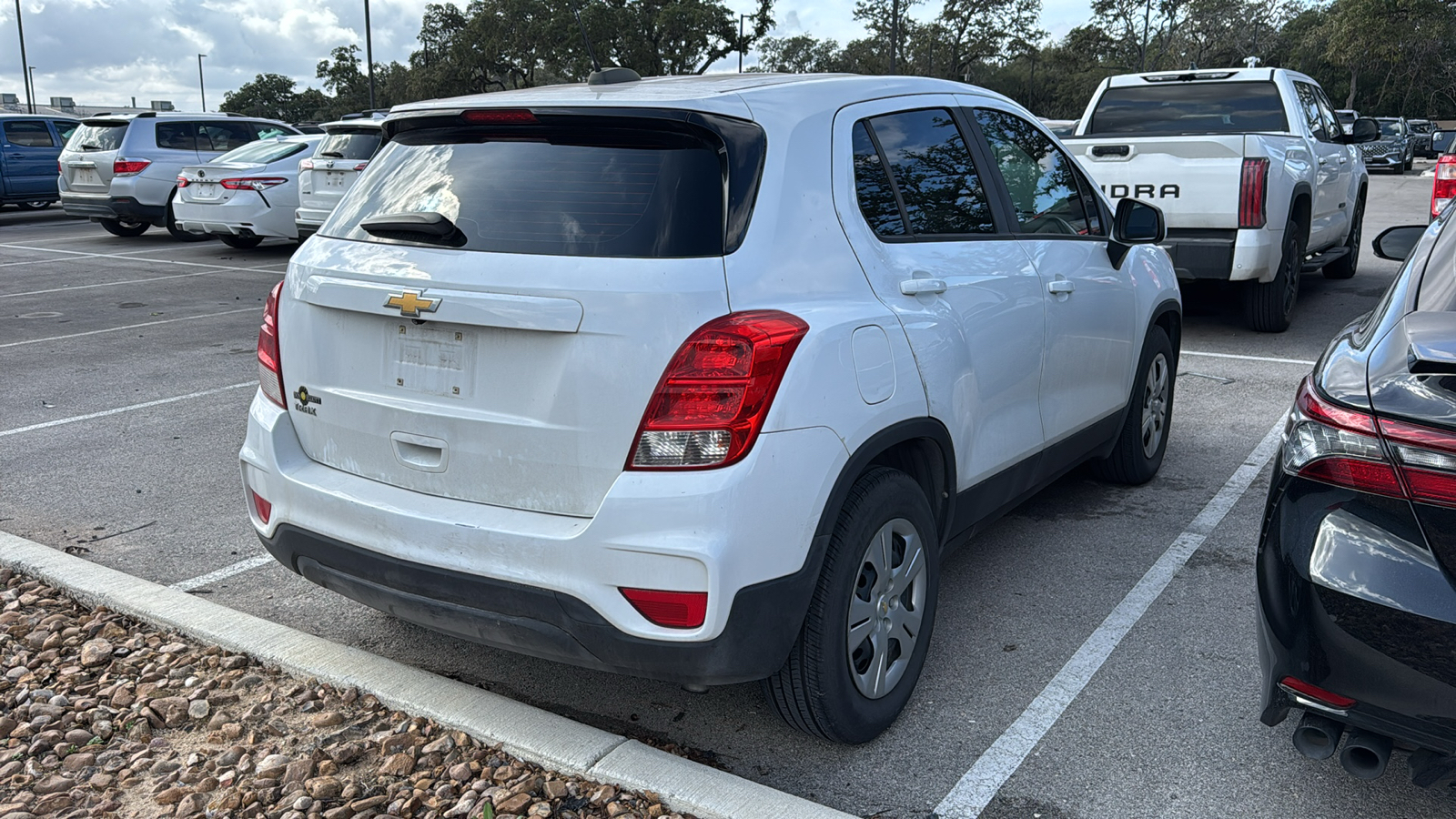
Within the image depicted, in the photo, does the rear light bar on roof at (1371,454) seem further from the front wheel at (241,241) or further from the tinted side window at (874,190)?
the front wheel at (241,241)

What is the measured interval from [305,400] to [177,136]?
56.9ft

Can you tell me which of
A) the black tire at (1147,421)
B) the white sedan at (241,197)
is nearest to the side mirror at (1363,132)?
the black tire at (1147,421)

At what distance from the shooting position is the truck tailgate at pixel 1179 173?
26.9ft

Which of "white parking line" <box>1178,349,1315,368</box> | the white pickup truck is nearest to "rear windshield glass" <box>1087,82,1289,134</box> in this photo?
the white pickup truck

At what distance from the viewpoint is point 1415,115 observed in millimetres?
67000

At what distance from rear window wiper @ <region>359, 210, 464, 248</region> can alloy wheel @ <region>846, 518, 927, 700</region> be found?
4.38 ft

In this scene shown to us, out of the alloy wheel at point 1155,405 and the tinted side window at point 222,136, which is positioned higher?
the tinted side window at point 222,136

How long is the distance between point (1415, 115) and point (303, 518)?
254ft

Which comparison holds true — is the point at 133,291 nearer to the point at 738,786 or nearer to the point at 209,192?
the point at 209,192

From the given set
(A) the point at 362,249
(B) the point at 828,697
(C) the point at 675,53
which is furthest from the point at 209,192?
(C) the point at 675,53

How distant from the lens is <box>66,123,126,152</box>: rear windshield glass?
18031mm

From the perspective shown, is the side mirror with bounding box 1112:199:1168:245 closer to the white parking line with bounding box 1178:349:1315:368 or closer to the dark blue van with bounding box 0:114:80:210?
the white parking line with bounding box 1178:349:1315:368

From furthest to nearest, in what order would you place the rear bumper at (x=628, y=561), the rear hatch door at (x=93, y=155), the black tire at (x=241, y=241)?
the rear hatch door at (x=93, y=155) < the black tire at (x=241, y=241) < the rear bumper at (x=628, y=561)

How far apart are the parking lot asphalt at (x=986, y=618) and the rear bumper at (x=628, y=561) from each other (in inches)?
22.1
